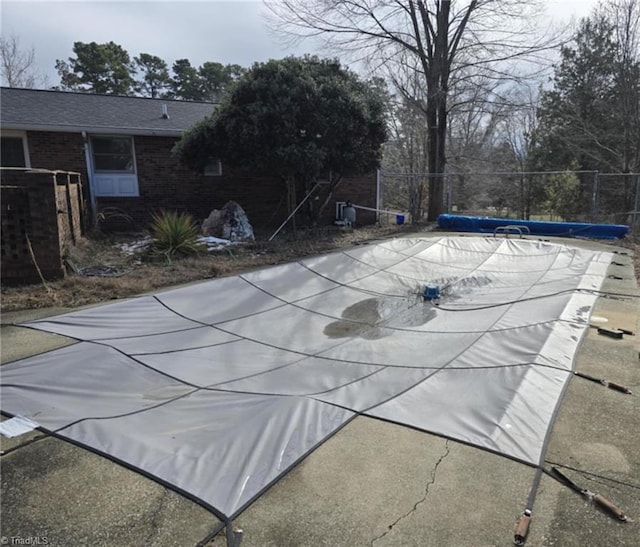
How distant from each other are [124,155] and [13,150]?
2.44 meters

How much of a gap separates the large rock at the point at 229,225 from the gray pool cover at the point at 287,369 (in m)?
3.54

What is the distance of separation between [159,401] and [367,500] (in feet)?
5.97

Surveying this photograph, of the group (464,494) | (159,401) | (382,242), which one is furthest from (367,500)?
(382,242)

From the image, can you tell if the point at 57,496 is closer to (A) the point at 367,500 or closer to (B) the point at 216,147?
(A) the point at 367,500

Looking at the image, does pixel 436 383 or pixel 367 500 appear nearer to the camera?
pixel 367 500

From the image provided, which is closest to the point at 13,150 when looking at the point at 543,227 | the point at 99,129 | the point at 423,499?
the point at 99,129

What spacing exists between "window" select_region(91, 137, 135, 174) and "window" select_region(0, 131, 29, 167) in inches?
58.4

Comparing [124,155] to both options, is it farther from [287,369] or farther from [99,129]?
[287,369]

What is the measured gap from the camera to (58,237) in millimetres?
6570

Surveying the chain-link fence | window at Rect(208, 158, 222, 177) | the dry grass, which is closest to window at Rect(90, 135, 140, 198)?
the dry grass

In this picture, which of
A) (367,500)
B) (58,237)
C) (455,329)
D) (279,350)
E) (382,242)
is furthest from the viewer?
(382,242)

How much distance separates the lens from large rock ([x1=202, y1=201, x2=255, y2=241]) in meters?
10.4

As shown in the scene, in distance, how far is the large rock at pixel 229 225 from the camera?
1041 centimetres

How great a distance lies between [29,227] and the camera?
252 inches
